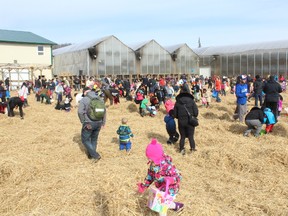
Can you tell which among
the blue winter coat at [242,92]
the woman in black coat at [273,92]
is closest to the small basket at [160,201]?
the woman in black coat at [273,92]

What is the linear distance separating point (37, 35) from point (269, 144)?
1490 inches

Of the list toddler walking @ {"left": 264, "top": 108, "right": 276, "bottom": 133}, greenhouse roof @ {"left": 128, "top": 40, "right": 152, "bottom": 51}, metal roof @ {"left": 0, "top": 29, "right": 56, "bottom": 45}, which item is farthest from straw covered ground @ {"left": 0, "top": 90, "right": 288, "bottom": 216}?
greenhouse roof @ {"left": 128, "top": 40, "right": 152, "bottom": 51}

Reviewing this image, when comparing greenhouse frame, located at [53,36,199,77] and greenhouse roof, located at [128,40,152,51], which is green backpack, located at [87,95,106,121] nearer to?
greenhouse frame, located at [53,36,199,77]

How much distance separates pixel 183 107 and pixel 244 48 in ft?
136

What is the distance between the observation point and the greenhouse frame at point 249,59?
41.5 meters

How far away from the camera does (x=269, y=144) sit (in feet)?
30.2

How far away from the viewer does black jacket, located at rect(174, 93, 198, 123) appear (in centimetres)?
830

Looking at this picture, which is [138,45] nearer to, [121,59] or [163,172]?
[121,59]

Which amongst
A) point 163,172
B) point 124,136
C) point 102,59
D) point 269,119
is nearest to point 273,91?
point 269,119

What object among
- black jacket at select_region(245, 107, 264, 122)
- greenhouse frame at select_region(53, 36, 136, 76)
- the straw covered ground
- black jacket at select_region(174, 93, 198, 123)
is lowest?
the straw covered ground

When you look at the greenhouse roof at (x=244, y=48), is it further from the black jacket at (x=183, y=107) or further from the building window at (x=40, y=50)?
the black jacket at (x=183, y=107)

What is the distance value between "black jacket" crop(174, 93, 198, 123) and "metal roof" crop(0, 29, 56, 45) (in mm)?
33370

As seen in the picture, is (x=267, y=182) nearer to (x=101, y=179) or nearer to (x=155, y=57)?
(x=101, y=179)

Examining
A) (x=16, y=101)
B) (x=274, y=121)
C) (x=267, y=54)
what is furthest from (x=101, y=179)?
(x=267, y=54)
